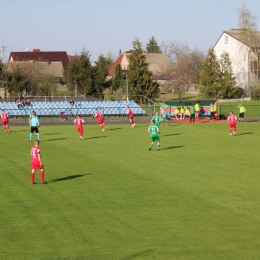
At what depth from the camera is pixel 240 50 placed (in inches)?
3329

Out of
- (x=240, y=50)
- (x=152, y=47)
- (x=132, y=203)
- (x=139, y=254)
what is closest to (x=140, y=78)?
(x=240, y=50)

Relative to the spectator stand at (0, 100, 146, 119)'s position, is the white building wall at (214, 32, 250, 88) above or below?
above

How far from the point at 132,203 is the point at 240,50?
70.0 m

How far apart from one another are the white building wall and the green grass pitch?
5082cm

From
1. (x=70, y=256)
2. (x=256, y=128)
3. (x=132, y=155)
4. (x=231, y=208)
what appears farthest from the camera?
(x=256, y=128)

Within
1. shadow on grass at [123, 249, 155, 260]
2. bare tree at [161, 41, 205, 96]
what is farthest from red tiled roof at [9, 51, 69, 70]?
shadow on grass at [123, 249, 155, 260]

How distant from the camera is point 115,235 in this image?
1432 centimetres

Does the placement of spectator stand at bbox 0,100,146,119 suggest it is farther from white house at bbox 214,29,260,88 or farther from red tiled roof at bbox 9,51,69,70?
red tiled roof at bbox 9,51,69,70

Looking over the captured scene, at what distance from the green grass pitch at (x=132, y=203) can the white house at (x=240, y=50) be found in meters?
48.4

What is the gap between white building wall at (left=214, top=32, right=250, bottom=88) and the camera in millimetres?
82944

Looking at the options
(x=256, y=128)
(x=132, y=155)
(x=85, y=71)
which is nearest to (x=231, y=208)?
(x=132, y=155)

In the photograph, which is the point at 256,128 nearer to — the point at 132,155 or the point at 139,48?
the point at 132,155

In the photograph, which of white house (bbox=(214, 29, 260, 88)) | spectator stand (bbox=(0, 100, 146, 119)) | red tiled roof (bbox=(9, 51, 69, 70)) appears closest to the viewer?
spectator stand (bbox=(0, 100, 146, 119))

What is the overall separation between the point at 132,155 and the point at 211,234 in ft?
50.9
